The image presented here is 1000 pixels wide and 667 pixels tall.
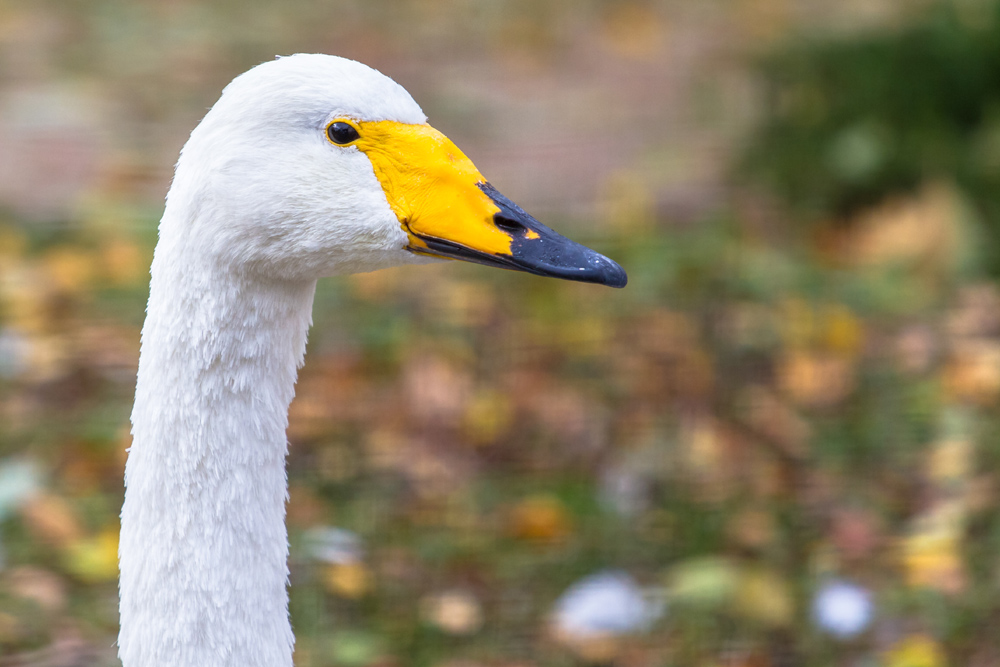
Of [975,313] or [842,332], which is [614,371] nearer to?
[842,332]

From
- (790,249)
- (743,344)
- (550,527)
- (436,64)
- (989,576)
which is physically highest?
(436,64)

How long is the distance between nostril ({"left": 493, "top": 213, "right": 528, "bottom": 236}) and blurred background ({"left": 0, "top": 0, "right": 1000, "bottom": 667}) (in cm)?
158

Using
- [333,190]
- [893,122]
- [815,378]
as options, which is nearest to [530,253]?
[333,190]

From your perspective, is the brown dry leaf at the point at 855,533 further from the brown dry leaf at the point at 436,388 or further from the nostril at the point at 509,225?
the nostril at the point at 509,225

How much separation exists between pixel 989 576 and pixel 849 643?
1.79 feet

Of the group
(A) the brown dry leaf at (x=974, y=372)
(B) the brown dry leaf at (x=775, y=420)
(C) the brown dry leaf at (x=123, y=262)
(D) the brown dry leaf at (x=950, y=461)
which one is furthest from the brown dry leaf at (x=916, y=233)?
(C) the brown dry leaf at (x=123, y=262)

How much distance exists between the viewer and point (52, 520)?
3.65m

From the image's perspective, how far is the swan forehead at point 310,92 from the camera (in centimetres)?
203

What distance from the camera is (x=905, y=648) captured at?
3.29m

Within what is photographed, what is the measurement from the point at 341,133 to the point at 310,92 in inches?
3.5

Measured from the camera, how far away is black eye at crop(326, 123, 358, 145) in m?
2.08

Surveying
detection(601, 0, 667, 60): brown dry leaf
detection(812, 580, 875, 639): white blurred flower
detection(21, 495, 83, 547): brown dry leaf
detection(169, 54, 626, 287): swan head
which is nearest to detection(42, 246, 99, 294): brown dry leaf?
detection(21, 495, 83, 547): brown dry leaf

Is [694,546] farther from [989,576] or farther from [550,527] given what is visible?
[989,576]

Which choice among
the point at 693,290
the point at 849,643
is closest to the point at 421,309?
the point at 693,290
